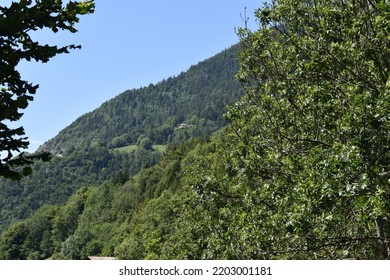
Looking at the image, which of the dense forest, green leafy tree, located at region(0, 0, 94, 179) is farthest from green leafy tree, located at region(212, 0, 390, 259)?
green leafy tree, located at region(0, 0, 94, 179)

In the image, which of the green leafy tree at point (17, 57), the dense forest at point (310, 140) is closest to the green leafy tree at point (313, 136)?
the dense forest at point (310, 140)

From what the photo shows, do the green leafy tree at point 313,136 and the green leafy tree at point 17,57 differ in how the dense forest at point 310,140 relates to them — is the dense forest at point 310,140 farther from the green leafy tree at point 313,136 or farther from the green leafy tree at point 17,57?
the green leafy tree at point 17,57

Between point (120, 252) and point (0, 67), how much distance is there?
96.5 m

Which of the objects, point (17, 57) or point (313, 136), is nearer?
point (17, 57)

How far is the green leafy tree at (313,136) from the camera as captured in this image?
27.6 ft

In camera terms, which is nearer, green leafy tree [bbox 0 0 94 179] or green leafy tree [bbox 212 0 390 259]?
green leafy tree [bbox 0 0 94 179]

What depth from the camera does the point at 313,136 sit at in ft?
40.2

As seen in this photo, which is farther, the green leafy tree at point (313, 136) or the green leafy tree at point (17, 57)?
the green leafy tree at point (313, 136)

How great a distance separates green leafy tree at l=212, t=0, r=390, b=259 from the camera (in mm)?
8422

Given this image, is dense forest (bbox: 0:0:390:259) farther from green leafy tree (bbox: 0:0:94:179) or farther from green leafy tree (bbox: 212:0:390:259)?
green leafy tree (bbox: 0:0:94:179)

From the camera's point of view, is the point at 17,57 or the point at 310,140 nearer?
the point at 17,57

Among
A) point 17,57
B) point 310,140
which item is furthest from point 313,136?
point 17,57

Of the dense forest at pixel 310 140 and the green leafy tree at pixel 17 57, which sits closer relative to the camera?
the green leafy tree at pixel 17 57

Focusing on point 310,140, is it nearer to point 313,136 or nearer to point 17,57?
point 313,136
